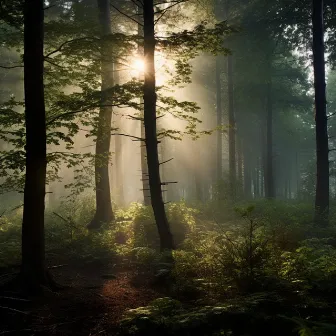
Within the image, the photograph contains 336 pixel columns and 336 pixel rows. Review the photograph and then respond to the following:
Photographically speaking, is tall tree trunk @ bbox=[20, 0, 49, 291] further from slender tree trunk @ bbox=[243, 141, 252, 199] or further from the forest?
slender tree trunk @ bbox=[243, 141, 252, 199]

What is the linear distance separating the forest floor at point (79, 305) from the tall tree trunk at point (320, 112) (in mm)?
10067

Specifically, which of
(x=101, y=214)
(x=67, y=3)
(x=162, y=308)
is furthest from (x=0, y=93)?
(x=162, y=308)

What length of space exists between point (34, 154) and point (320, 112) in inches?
503

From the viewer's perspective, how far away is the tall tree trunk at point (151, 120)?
9.16 metres

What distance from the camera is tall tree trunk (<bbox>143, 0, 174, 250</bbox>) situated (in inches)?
361

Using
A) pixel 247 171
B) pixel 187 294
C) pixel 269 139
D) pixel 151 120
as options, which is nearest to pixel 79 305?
pixel 187 294

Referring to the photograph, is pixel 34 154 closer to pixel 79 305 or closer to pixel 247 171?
pixel 79 305

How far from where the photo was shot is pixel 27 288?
614 centimetres

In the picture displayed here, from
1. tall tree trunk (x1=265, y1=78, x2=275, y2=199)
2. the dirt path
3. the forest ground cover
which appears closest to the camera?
the forest ground cover

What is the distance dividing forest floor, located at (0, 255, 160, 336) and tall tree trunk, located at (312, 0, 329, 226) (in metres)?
10.1

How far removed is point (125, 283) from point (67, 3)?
15.8 m

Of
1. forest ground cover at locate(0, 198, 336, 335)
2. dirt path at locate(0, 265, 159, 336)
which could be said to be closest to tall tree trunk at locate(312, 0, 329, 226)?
forest ground cover at locate(0, 198, 336, 335)

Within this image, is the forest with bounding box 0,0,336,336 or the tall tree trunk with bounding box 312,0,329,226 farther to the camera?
the tall tree trunk with bounding box 312,0,329,226

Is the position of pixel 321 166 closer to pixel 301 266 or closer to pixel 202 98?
pixel 301 266
